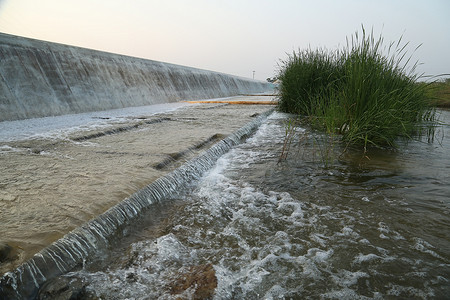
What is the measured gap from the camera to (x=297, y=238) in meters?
1.61

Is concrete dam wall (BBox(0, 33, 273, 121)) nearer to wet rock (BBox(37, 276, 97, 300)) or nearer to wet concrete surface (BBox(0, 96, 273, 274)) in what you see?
wet concrete surface (BBox(0, 96, 273, 274))

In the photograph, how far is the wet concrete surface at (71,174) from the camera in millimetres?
1314

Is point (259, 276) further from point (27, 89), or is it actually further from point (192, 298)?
point (27, 89)

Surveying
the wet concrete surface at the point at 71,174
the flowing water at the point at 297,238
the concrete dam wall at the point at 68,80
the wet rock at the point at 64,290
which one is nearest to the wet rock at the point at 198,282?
the flowing water at the point at 297,238

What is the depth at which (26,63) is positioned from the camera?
558 centimetres

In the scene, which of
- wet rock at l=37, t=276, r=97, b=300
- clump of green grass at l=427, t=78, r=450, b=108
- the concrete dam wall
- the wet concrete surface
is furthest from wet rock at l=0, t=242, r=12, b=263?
clump of green grass at l=427, t=78, r=450, b=108

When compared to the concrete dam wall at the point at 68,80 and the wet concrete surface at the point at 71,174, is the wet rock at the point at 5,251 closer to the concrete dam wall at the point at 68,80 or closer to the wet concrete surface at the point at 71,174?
the wet concrete surface at the point at 71,174

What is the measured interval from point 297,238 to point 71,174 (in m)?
1.48

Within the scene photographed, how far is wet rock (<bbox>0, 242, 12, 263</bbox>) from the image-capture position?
1108mm

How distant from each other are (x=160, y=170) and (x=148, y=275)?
1.07 meters

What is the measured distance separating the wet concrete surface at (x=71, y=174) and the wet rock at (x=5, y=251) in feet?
0.03

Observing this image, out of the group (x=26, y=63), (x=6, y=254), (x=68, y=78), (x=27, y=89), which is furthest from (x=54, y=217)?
(x=68, y=78)

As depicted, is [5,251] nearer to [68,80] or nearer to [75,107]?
[75,107]

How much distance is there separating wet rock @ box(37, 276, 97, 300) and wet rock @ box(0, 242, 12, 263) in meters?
0.17
